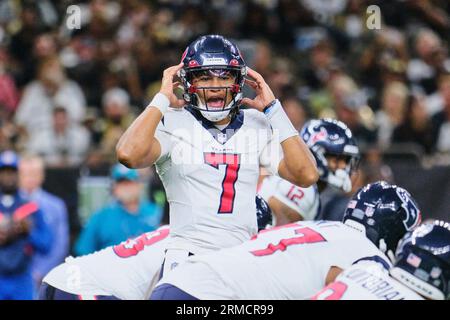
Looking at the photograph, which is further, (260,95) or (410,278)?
(260,95)

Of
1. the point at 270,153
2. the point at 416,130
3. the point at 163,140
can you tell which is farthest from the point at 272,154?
the point at 416,130

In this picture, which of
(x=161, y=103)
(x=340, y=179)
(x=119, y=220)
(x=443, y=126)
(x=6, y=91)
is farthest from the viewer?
(x=6, y=91)

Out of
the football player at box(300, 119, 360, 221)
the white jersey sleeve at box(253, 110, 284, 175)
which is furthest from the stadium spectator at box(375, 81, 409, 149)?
the white jersey sleeve at box(253, 110, 284, 175)

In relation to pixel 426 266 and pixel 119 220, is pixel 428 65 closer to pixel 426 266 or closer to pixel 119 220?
pixel 119 220

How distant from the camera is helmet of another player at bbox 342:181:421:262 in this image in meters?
5.02

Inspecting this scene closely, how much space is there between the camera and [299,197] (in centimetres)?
626

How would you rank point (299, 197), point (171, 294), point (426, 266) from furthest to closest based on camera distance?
point (299, 197), point (171, 294), point (426, 266)

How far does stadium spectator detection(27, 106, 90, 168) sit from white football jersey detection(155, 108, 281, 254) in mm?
5172

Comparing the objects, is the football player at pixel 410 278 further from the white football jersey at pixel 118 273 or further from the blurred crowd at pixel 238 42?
the blurred crowd at pixel 238 42

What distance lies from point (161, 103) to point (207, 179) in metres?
0.43

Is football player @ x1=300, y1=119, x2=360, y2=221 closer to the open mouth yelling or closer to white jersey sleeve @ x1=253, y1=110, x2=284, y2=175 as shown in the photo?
white jersey sleeve @ x1=253, y1=110, x2=284, y2=175
